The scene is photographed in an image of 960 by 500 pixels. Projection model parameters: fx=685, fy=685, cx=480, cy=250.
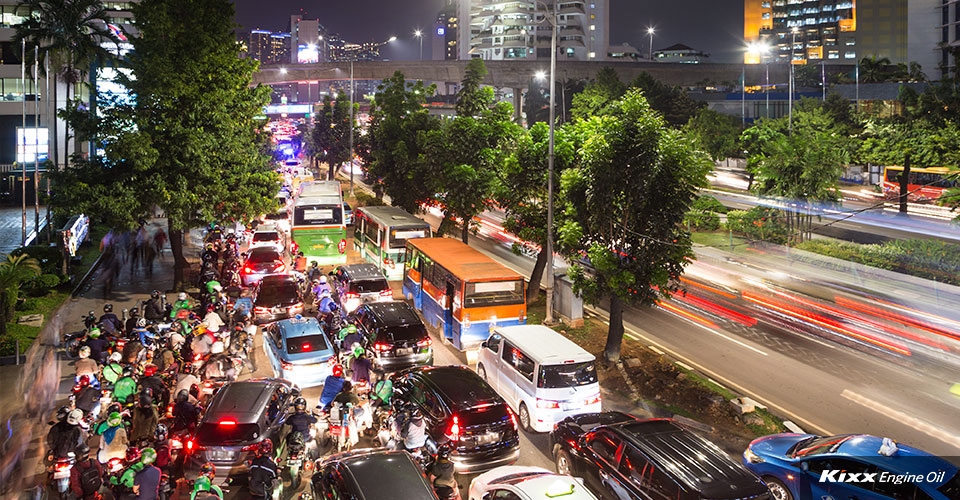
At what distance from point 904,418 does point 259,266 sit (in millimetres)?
21029

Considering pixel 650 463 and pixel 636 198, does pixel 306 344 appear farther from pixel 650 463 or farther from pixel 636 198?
pixel 650 463

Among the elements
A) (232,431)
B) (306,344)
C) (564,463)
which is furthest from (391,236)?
(564,463)

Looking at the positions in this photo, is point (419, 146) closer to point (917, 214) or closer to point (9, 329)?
point (9, 329)

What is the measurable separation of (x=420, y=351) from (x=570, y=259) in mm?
4941

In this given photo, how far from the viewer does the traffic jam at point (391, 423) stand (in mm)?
9664

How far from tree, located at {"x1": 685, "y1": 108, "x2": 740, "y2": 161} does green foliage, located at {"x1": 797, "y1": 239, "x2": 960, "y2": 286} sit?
3267cm

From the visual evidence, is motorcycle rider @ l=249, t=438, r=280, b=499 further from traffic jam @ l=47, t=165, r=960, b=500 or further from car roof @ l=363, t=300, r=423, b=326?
car roof @ l=363, t=300, r=423, b=326

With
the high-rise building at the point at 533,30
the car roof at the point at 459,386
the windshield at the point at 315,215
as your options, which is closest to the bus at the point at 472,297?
the car roof at the point at 459,386

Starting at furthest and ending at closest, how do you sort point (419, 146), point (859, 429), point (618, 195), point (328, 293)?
point (419, 146)
point (328, 293)
point (618, 195)
point (859, 429)

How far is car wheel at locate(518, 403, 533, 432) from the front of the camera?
14164mm

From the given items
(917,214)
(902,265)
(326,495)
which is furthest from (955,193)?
(326,495)

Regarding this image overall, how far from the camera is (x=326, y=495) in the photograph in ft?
31.7

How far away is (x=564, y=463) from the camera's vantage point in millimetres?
12344

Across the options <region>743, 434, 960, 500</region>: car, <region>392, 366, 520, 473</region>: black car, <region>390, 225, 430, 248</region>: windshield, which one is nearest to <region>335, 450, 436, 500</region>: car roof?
<region>392, 366, 520, 473</region>: black car
